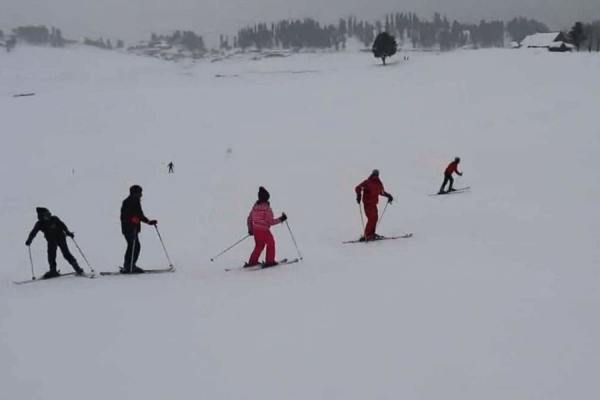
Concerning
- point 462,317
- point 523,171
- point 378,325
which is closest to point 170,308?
point 378,325

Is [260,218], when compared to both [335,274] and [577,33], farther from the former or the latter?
[577,33]

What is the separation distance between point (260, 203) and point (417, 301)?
3.80 meters

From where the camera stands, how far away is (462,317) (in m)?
5.82

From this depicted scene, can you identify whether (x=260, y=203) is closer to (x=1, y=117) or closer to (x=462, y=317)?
(x=462, y=317)

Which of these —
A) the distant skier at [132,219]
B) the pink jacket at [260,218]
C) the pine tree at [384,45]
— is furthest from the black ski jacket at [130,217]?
the pine tree at [384,45]

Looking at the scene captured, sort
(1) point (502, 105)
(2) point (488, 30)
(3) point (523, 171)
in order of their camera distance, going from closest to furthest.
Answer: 1. (3) point (523, 171)
2. (1) point (502, 105)
3. (2) point (488, 30)

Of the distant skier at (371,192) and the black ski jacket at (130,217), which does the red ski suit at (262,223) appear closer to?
the black ski jacket at (130,217)

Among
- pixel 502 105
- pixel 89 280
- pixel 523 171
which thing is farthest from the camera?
pixel 502 105

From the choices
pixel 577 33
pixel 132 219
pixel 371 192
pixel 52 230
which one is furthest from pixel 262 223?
pixel 577 33

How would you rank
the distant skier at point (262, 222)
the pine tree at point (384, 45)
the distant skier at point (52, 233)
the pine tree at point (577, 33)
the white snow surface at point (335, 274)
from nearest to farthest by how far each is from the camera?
the white snow surface at point (335, 274) < the distant skier at point (262, 222) < the distant skier at point (52, 233) < the pine tree at point (577, 33) < the pine tree at point (384, 45)

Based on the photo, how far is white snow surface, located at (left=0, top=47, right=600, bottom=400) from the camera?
4699 millimetres

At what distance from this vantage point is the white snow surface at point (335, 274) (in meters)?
4.70

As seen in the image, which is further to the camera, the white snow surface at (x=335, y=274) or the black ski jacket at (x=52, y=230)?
the black ski jacket at (x=52, y=230)

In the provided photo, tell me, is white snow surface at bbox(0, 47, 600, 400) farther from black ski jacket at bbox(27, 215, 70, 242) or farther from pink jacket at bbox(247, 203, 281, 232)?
black ski jacket at bbox(27, 215, 70, 242)
